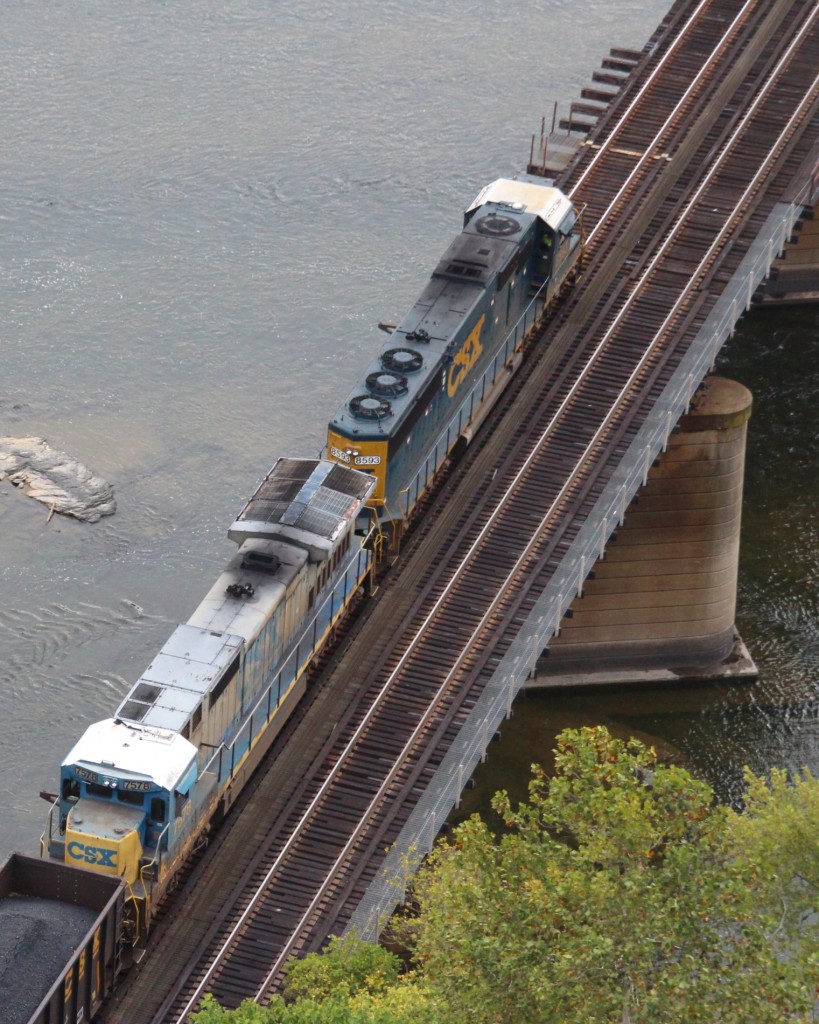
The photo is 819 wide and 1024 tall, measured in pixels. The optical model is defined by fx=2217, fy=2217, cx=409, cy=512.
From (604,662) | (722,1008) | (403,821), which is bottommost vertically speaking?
(604,662)

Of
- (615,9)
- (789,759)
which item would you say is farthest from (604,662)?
(615,9)

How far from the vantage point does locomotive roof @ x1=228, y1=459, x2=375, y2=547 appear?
53531 mm

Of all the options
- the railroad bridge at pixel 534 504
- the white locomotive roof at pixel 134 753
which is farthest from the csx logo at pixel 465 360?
the white locomotive roof at pixel 134 753

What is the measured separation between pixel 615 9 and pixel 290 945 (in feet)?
230

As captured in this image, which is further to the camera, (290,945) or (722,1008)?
(290,945)

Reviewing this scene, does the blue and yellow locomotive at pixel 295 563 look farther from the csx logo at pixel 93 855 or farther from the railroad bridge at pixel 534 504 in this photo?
the railroad bridge at pixel 534 504

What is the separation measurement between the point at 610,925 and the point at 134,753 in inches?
503

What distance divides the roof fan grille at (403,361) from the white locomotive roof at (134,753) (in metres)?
15.8

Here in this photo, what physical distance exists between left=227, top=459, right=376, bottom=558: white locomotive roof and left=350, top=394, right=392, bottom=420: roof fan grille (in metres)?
1.90

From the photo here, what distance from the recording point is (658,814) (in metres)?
40.5

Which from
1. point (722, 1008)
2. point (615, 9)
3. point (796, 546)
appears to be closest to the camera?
point (722, 1008)

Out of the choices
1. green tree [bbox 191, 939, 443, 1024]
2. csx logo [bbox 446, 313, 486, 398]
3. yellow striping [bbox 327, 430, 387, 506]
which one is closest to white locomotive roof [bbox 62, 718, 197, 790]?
green tree [bbox 191, 939, 443, 1024]

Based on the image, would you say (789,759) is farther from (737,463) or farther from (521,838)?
(521,838)

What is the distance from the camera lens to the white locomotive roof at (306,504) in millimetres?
53406
